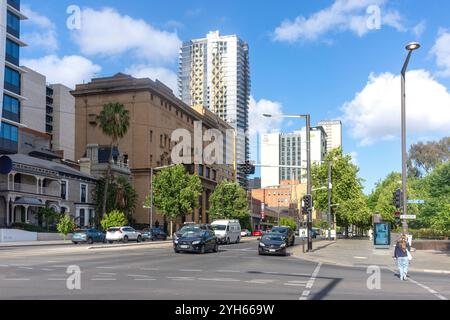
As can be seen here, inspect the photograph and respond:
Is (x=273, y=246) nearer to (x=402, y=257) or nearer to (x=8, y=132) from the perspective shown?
(x=402, y=257)

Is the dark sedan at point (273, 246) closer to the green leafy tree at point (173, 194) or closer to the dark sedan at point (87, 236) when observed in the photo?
the dark sedan at point (87, 236)

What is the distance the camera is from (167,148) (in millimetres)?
93938

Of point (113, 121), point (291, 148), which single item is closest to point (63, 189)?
point (113, 121)

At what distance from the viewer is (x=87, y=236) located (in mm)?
48531

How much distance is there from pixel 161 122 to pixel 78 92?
1547cm

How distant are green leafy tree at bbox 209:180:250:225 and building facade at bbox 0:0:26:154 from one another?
3807 centimetres

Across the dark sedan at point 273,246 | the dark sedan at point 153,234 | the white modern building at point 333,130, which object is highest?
the white modern building at point 333,130

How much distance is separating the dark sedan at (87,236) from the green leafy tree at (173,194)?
1998cm

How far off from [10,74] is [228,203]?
42.5 metres

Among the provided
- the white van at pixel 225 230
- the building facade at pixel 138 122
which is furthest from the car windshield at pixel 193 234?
the building facade at pixel 138 122

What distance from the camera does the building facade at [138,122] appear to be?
8600 centimetres
